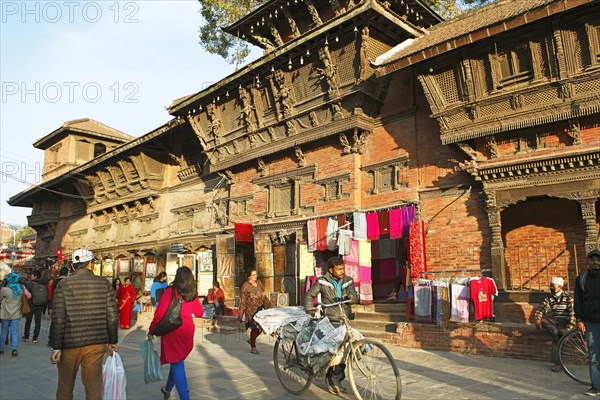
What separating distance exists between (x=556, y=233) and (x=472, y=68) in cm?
451

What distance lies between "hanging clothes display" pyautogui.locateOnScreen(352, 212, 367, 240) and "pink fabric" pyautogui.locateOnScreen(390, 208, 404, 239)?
2.95ft

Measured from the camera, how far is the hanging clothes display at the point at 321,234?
1490cm

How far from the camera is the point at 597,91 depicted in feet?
32.8

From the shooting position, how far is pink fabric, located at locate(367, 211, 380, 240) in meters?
13.9

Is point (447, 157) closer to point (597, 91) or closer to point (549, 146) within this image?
point (549, 146)

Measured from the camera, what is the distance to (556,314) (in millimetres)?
8555

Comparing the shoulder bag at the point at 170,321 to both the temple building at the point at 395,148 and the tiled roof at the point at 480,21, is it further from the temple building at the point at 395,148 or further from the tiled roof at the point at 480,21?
the tiled roof at the point at 480,21

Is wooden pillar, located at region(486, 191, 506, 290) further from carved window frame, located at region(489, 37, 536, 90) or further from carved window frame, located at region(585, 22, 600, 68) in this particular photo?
carved window frame, located at region(585, 22, 600, 68)

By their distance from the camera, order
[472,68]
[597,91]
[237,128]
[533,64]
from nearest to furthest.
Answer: [597,91]
[533,64]
[472,68]
[237,128]

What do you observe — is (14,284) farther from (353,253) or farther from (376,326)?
(376,326)

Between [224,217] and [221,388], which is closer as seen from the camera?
[221,388]

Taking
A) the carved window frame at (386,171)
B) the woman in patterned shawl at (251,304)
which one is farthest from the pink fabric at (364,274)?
the woman in patterned shawl at (251,304)

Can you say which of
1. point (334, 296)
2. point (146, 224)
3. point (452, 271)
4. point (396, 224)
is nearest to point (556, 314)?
point (452, 271)

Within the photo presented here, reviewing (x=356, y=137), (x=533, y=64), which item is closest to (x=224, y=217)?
(x=356, y=137)
